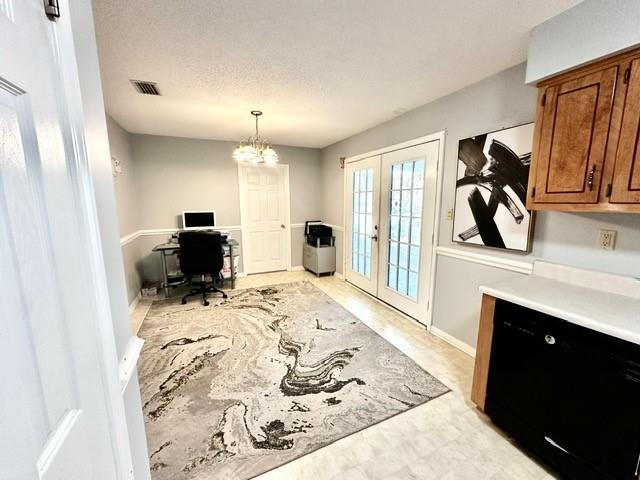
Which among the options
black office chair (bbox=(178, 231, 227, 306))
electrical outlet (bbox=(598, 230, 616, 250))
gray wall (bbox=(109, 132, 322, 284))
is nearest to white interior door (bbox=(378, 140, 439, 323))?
electrical outlet (bbox=(598, 230, 616, 250))

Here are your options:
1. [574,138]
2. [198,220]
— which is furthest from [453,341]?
[198,220]

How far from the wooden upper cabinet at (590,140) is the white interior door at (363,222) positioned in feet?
6.96

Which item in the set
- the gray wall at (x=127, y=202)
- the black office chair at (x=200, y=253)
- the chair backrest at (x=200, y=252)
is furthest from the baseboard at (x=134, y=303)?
the chair backrest at (x=200, y=252)

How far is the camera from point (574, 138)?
150 centimetres

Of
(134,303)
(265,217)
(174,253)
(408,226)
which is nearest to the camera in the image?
(408,226)

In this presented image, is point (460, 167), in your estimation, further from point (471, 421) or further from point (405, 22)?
point (471, 421)

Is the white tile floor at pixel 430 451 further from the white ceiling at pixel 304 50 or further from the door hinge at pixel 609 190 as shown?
the white ceiling at pixel 304 50

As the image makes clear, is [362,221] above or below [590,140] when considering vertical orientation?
below

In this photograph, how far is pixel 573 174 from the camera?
1511 millimetres

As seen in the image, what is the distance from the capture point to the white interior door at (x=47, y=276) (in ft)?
1.33

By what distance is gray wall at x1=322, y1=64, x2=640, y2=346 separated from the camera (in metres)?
1.61

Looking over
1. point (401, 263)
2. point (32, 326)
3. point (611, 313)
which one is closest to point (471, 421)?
point (611, 313)

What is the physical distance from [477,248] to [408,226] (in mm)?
895

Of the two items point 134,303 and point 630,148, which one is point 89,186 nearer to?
point 630,148
